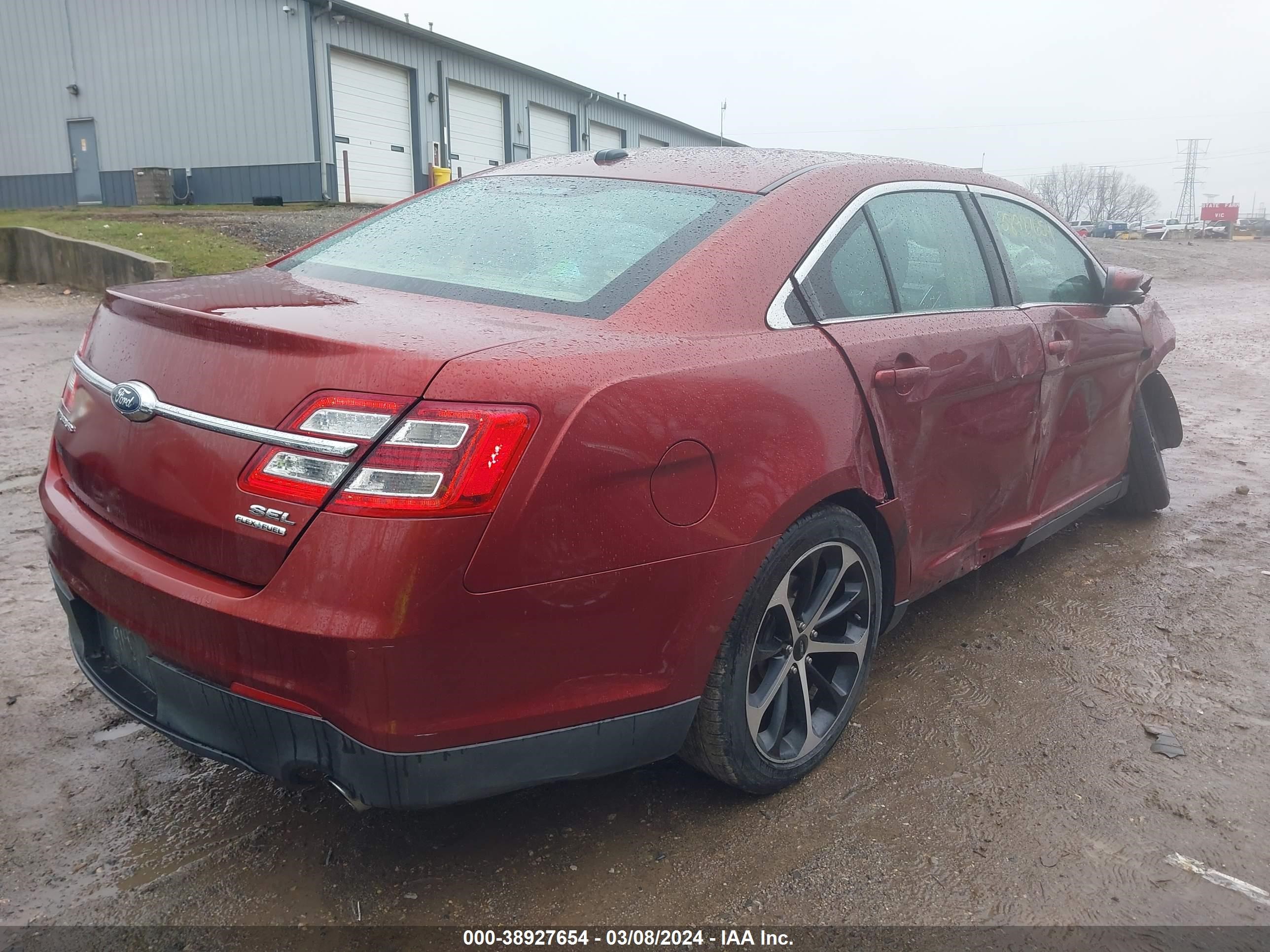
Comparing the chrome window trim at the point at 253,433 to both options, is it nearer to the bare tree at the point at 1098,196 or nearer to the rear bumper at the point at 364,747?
the rear bumper at the point at 364,747

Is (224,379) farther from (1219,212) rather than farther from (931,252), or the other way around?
(1219,212)

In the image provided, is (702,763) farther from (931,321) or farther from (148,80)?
(148,80)

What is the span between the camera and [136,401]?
2.02 meters

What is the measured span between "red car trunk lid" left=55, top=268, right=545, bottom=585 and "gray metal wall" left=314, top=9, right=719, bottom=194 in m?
17.1

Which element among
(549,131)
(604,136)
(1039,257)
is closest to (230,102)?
(549,131)

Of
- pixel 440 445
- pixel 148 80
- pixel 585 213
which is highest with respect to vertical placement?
pixel 148 80

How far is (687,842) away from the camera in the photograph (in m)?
2.36

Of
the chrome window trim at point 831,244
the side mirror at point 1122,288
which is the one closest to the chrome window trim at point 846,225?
the chrome window trim at point 831,244

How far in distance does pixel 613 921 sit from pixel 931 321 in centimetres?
187

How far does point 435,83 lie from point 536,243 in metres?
23.3

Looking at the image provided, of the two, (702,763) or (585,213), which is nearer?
(702,763)

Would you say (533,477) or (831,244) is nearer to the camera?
(533,477)

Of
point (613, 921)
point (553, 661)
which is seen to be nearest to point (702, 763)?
point (613, 921)

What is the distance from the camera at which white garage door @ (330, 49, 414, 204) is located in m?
21.0
